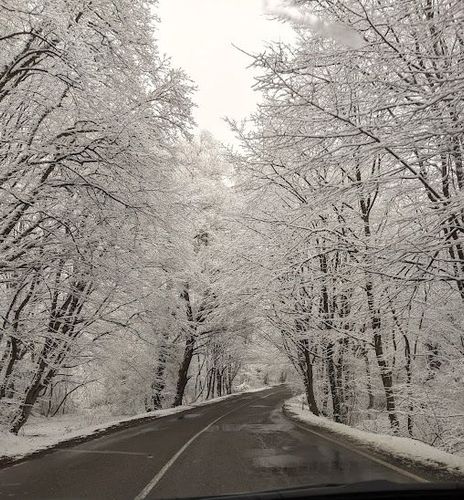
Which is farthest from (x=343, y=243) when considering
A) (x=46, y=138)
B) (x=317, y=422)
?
(x=317, y=422)

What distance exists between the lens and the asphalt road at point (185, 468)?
20.0 ft

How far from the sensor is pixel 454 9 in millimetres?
4539

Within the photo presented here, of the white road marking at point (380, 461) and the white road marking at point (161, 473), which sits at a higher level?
the white road marking at point (380, 461)

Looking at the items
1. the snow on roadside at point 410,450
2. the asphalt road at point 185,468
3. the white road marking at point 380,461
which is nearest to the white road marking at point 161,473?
the asphalt road at point 185,468

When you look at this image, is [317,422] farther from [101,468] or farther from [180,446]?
[101,468]

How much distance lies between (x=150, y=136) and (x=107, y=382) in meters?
21.5

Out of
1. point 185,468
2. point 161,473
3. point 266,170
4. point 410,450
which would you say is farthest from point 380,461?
point 266,170

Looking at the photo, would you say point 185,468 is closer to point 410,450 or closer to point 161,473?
point 161,473

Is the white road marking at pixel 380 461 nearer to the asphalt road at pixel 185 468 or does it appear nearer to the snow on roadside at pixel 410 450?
the asphalt road at pixel 185 468

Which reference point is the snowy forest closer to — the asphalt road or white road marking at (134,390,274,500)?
the asphalt road

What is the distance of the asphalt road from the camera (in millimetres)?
6090

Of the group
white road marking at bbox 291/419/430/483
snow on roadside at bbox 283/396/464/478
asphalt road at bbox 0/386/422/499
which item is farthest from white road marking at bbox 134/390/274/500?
snow on roadside at bbox 283/396/464/478

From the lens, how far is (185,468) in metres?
7.67

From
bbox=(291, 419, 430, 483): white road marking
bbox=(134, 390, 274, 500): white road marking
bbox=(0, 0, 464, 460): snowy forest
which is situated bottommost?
bbox=(134, 390, 274, 500): white road marking
